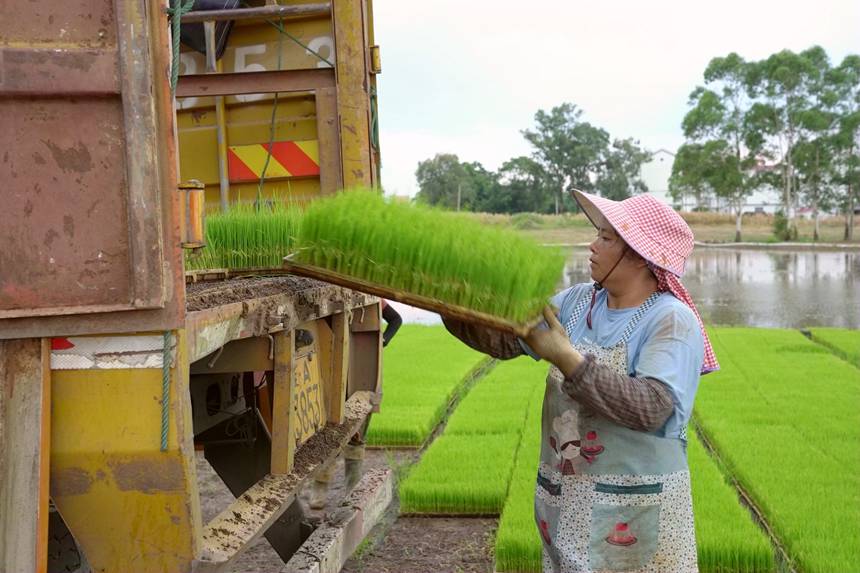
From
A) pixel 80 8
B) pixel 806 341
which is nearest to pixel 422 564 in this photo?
pixel 80 8

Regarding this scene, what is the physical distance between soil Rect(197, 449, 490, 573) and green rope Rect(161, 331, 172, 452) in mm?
2202

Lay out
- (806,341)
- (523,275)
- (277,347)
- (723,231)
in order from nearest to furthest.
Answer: (523,275) → (277,347) → (806,341) → (723,231)

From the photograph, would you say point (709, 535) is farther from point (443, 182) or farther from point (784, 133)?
point (784, 133)

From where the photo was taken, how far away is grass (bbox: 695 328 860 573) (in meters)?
4.62

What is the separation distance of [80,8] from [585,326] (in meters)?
1.62

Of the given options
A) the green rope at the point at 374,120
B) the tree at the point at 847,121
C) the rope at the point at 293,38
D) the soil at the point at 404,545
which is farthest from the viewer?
the tree at the point at 847,121

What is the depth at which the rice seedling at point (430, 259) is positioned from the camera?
8.16 ft

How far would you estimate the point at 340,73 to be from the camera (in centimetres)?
450

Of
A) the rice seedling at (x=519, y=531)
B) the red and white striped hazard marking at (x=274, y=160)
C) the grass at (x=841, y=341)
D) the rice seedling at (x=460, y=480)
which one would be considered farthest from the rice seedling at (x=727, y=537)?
the grass at (x=841, y=341)

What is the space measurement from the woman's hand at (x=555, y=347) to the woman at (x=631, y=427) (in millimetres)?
23

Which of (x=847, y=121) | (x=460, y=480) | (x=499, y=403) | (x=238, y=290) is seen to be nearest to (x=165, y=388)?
(x=238, y=290)

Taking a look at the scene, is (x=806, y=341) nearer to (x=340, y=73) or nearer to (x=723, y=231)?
(x=340, y=73)

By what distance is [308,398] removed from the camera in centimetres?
355

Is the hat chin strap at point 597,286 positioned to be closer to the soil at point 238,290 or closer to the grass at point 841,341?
the soil at point 238,290
